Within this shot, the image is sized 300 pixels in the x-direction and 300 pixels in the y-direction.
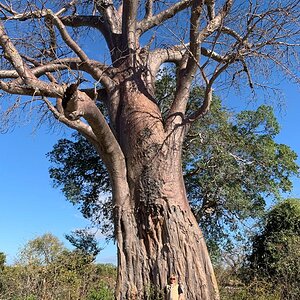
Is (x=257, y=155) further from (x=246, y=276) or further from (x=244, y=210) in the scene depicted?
(x=246, y=276)

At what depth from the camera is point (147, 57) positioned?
20.0ft

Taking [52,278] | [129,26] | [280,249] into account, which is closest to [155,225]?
[129,26]

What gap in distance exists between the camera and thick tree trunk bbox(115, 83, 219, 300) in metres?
4.57

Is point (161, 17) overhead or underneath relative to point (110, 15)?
underneath

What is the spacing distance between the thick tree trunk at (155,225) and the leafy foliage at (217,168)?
10.7ft

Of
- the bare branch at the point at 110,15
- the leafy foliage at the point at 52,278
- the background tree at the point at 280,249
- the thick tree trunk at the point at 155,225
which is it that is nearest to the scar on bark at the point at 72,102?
the thick tree trunk at the point at 155,225

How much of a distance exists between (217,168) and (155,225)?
13.2 ft

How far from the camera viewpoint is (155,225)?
483 cm

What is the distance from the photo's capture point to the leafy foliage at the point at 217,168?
862 centimetres

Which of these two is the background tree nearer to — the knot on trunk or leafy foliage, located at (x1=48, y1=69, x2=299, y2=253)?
leafy foliage, located at (x1=48, y1=69, x2=299, y2=253)

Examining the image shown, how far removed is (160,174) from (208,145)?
3904 mm

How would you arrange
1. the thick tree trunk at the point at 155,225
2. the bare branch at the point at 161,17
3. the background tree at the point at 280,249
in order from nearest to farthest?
the thick tree trunk at the point at 155,225
the bare branch at the point at 161,17
the background tree at the point at 280,249

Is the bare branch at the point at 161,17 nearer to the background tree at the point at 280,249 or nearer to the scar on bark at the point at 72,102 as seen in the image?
the scar on bark at the point at 72,102

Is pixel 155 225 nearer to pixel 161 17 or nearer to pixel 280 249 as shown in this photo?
pixel 161 17
